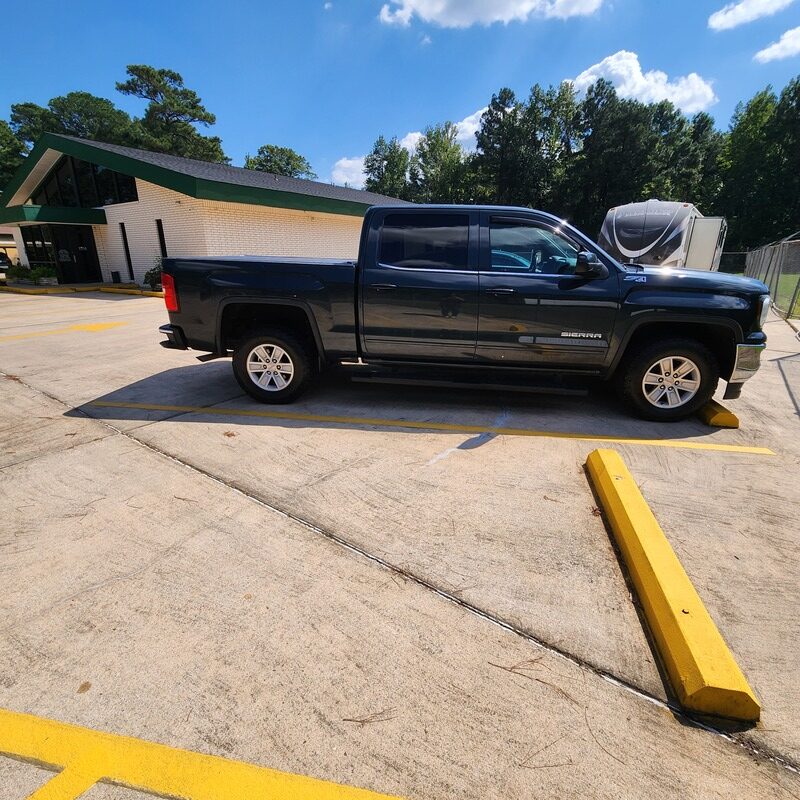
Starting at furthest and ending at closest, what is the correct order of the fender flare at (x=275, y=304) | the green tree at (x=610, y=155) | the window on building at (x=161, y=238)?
1. the green tree at (x=610, y=155)
2. the window on building at (x=161, y=238)
3. the fender flare at (x=275, y=304)

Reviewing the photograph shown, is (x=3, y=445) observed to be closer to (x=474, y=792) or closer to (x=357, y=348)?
(x=357, y=348)

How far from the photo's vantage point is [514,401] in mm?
5434

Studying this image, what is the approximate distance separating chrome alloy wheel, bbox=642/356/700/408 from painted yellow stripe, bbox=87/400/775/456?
1.85 ft

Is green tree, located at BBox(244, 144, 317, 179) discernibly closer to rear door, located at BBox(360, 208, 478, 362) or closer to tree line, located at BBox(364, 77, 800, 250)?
tree line, located at BBox(364, 77, 800, 250)

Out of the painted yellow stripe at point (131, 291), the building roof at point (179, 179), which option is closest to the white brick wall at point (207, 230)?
the building roof at point (179, 179)

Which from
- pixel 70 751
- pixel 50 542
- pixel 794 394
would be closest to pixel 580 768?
pixel 70 751

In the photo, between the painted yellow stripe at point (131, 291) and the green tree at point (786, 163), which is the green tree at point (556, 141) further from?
the painted yellow stripe at point (131, 291)

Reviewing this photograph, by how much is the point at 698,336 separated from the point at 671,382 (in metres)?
0.55

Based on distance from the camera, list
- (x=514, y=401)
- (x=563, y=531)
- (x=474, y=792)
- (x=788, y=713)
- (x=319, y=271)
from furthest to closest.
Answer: (x=514, y=401) < (x=319, y=271) < (x=563, y=531) < (x=788, y=713) < (x=474, y=792)

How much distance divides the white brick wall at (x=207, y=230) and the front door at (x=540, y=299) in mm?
15824

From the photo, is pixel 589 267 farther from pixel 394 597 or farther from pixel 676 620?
pixel 394 597

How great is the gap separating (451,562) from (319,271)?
3.32 m

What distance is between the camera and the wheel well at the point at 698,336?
4.57 meters

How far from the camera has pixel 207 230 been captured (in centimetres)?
1738
